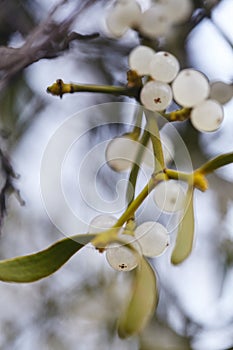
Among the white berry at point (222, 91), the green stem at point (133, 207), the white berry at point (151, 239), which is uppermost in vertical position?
the green stem at point (133, 207)

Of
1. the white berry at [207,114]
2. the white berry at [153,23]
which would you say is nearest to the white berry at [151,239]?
the white berry at [207,114]

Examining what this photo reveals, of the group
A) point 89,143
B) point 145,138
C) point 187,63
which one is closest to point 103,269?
point 89,143

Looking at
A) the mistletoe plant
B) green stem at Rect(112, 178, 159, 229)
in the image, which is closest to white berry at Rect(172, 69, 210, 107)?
the mistletoe plant

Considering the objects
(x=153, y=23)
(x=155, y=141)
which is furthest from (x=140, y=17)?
(x=155, y=141)

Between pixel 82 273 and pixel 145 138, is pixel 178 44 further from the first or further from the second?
pixel 82 273

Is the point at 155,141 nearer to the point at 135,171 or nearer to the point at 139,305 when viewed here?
the point at 135,171

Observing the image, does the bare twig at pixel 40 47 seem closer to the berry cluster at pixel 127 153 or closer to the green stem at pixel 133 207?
the berry cluster at pixel 127 153

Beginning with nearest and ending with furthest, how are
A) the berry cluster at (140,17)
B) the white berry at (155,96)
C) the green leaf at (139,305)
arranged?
1. the green leaf at (139,305)
2. the white berry at (155,96)
3. the berry cluster at (140,17)
